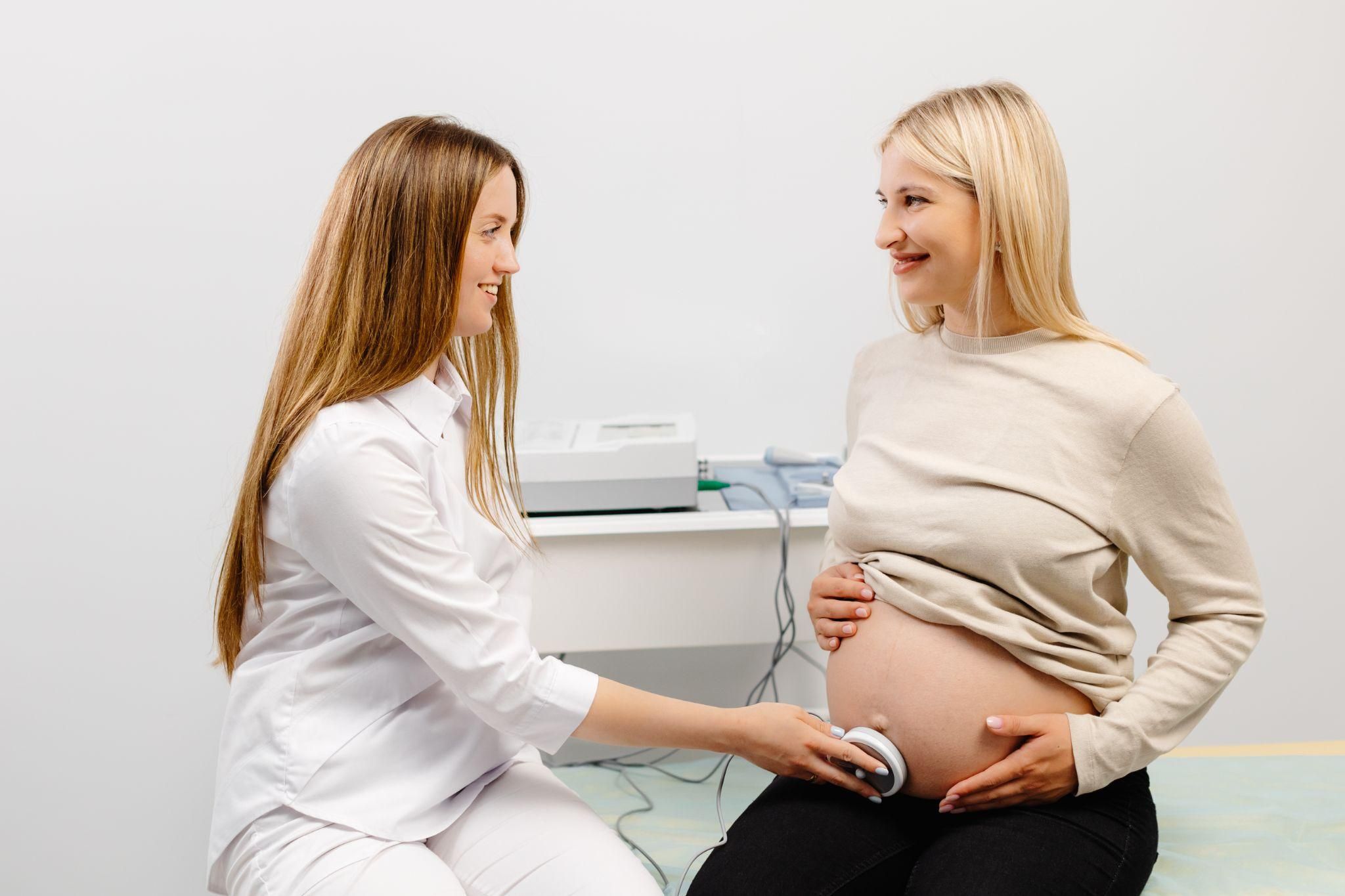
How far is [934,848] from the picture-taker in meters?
1.13

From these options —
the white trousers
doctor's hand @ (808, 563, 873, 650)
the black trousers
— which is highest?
doctor's hand @ (808, 563, 873, 650)

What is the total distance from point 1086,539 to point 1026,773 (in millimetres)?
254

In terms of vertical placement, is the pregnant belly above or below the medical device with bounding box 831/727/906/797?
above

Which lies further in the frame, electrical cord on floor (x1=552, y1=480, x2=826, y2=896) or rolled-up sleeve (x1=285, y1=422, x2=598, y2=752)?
electrical cord on floor (x1=552, y1=480, x2=826, y2=896)

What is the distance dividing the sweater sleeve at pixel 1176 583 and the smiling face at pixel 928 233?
267 mm

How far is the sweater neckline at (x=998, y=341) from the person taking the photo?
1220 mm

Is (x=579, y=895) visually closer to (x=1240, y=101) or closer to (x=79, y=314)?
(x=79, y=314)

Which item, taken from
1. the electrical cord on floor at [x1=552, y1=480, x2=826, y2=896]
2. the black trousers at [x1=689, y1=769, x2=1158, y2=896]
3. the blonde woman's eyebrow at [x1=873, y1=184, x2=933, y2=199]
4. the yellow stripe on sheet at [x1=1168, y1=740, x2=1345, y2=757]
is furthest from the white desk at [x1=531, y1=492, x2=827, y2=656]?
the yellow stripe on sheet at [x1=1168, y1=740, x2=1345, y2=757]

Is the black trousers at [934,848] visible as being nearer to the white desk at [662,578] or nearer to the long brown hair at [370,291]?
the white desk at [662,578]

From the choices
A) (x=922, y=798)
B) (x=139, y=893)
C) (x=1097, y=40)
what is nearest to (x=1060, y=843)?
(x=922, y=798)

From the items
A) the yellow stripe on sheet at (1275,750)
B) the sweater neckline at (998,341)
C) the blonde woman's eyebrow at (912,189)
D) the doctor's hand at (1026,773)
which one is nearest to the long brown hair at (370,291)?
the blonde woman's eyebrow at (912,189)

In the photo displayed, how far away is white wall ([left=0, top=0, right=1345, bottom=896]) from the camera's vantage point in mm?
1996

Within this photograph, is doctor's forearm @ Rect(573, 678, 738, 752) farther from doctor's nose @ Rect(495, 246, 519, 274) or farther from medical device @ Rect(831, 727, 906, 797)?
doctor's nose @ Rect(495, 246, 519, 274)

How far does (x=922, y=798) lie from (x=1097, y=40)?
157cm
